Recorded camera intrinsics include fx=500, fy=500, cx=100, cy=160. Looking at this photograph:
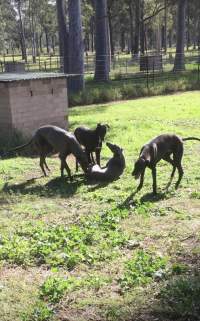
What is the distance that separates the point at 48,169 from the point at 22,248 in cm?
425

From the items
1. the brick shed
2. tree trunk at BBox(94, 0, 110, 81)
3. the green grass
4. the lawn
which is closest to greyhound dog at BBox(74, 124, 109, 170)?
the lawn

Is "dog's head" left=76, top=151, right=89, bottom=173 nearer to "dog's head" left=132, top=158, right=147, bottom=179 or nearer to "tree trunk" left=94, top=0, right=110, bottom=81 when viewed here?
"dog's head" left=132, top=158, right=147, bottom=179

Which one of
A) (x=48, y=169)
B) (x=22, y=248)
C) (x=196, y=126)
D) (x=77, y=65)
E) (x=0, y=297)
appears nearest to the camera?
(x=0, y=297)

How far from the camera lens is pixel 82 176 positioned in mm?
9758

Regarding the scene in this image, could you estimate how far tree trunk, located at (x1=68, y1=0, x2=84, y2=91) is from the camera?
895 inches

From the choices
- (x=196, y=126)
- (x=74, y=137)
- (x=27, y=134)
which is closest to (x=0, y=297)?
(x=74, y=137)

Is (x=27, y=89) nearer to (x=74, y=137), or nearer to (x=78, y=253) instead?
(x=74, y=137)

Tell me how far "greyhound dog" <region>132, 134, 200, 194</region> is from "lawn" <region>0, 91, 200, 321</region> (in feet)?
1.30

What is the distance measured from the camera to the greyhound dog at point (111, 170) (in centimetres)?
937

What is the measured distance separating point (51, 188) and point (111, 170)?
1202mm

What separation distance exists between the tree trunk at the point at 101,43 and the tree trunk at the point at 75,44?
3726 millimetres

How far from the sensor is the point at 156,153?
8250mm

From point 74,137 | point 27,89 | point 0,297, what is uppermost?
point 27,89

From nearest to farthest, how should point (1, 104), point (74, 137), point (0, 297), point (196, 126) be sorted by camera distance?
point (0, 297)
point (74, 137)
point (1, 104)
point (196, 126)
